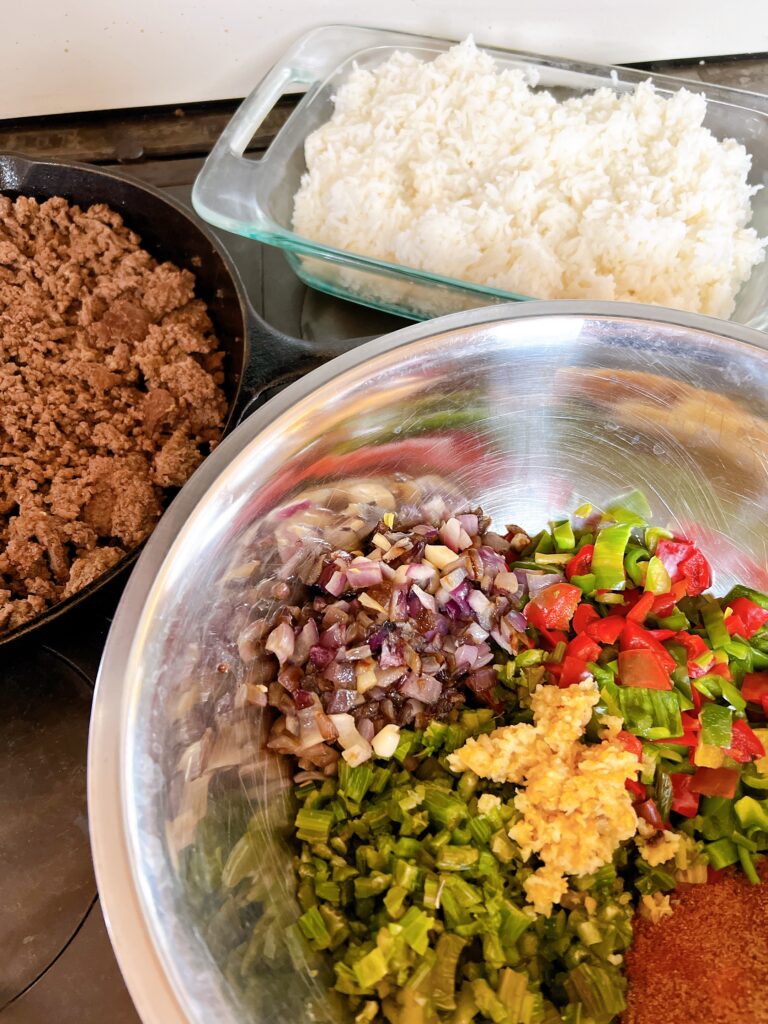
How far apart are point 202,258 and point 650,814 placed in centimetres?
121

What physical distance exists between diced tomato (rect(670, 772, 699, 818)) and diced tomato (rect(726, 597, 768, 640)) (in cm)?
22

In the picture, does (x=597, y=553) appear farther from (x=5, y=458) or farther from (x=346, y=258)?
(x=5, y=458)

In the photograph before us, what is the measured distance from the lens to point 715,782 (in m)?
1.00

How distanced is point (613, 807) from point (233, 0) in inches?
72.6

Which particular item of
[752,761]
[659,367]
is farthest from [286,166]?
[752,761]

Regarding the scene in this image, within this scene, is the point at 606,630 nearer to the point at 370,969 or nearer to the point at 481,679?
the point at 481,679

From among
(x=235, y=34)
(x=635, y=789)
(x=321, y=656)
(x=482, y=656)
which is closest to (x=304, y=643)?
(x=321, y=656)

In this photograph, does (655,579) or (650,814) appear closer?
(650,814)

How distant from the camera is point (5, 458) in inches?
51.0

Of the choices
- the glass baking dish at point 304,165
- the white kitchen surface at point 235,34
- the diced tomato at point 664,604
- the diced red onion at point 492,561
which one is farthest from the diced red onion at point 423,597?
the white kitchen surface at point 235,34

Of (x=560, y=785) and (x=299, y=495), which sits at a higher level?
(x=299, y=495)

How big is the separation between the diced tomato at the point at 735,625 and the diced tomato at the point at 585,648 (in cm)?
19

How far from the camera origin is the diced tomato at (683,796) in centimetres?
100

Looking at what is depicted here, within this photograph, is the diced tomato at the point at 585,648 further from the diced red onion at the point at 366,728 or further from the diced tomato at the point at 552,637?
the diced red onion at the point at 366,728
